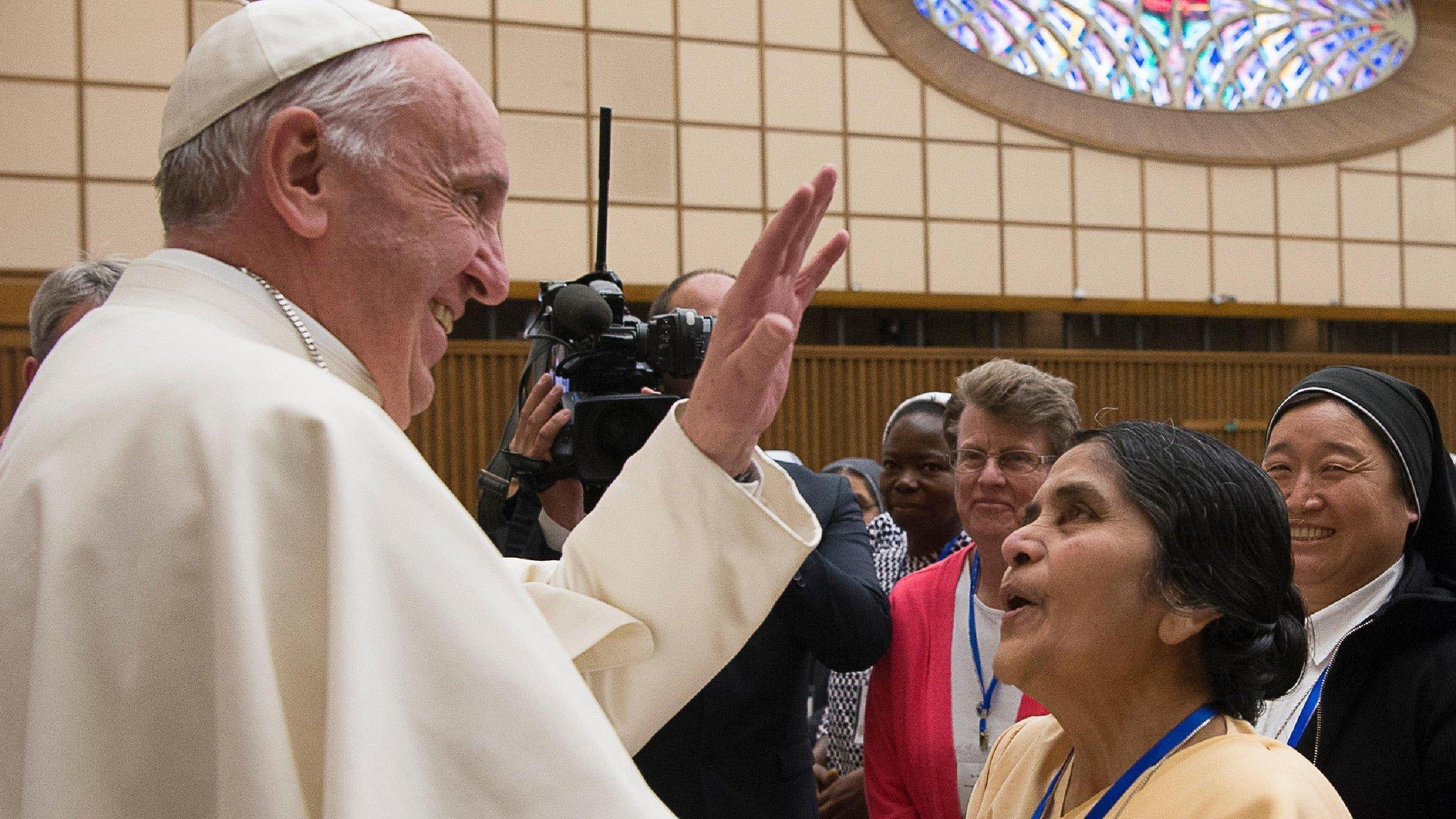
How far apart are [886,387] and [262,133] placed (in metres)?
7.85

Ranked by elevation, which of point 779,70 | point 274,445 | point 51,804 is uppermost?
point 779,70

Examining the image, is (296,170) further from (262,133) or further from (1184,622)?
(1184,622)

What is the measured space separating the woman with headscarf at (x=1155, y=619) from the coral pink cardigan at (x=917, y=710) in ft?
1.84

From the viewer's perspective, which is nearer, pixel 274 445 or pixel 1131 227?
pixel 274 445

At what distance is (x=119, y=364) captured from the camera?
939mm

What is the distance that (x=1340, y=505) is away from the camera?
2.25 meters

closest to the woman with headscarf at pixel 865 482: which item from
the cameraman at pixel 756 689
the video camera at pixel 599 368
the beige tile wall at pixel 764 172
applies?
Answer: the cameraman at pixel 756 689

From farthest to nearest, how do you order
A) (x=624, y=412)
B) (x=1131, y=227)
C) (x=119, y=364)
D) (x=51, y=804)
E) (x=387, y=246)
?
(x=1131, y=227), (x=624, y=412), (x=387, y=246), (x=119, y=364), (x=51, y=804)

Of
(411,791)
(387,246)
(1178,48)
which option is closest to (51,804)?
(411,791)

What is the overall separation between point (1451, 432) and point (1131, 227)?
124 inches

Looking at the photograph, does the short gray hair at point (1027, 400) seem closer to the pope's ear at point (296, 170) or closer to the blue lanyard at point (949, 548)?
the blue lanyard at point (949, 548)

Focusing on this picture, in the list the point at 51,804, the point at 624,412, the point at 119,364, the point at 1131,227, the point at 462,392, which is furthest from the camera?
the point at 1131,227

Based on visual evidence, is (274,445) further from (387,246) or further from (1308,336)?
(1308,336)

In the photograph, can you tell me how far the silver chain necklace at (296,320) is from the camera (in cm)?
111
